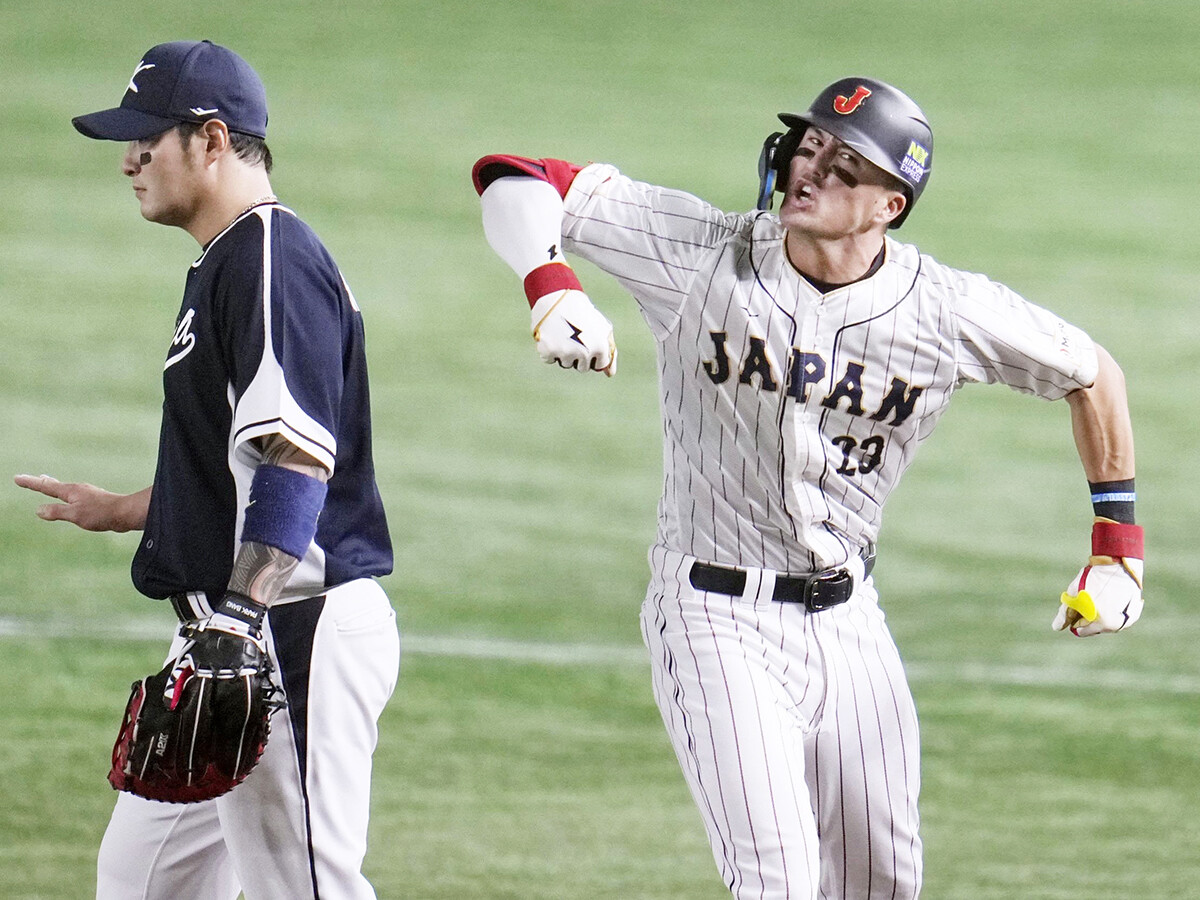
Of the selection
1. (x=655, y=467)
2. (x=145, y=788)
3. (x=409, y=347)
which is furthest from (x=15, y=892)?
(x=409, y=347)

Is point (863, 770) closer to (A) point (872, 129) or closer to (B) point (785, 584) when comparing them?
(B) point (785, 584)

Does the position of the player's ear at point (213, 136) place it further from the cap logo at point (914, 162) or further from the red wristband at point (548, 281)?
the cap logo at point (914, 162)

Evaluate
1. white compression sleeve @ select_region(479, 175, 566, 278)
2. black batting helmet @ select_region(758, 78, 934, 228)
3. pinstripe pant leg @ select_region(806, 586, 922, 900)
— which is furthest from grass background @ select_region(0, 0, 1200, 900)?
black batting helmet @ select_region(758, 78, 934, 228)

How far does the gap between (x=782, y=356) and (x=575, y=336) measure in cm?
67

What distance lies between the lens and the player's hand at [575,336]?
3.45m

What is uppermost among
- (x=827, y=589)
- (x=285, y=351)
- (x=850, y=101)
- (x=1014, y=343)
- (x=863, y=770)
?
(x=850, y=101)

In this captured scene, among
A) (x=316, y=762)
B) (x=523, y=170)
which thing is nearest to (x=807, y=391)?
(x=523, y=170)

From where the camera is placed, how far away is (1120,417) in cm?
417

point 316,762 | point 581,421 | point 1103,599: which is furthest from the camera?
point 581,421

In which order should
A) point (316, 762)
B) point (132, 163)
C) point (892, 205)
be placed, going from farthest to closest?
1. point (892, 205)
2. point (132, 163)
3. point (316, 762)

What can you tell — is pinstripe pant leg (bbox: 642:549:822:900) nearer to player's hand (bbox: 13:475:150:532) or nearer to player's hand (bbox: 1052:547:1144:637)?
player's hand (bbox: 1052:547:1144:637)

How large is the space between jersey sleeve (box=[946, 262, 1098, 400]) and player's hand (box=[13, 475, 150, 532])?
184cm

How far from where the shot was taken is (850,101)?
13.0 ft

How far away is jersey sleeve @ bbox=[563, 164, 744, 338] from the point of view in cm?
400
